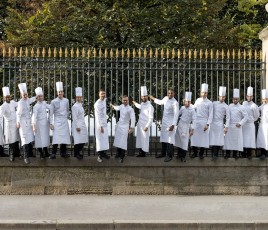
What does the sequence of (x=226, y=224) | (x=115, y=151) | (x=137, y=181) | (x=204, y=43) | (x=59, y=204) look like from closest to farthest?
(x=226, y=224), (x=59, y=204), (x=137, y=181), (x=115, y=151), (x=204, y=43)

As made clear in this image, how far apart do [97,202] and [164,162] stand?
198 cm

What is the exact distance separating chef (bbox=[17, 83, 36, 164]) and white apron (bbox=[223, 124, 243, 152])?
163 inches

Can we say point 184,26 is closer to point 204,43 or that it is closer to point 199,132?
point 204,43

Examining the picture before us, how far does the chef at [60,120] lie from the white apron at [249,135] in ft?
12.5

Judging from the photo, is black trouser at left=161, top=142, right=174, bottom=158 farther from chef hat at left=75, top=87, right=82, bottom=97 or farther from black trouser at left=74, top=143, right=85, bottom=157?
chef hat at left=75, top=87, right=82, bottom=97

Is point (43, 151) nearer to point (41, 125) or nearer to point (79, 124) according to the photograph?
point (41, 125)

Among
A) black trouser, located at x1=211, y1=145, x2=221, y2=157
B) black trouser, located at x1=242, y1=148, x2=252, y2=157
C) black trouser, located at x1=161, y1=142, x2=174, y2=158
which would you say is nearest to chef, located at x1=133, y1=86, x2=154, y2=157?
black trouser, located at x1=161, y1=142, x2=174, y2=158

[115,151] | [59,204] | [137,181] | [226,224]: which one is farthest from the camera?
[115,151]

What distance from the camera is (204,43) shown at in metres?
24.8

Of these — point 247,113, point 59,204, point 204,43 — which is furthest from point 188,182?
point 204,43

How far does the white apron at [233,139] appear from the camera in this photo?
645 inches

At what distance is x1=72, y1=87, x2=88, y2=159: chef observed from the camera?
15.9 meters

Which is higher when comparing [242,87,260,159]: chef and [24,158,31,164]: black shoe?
[242,87,260,159]: chef

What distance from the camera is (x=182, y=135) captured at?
1622 centimetres
